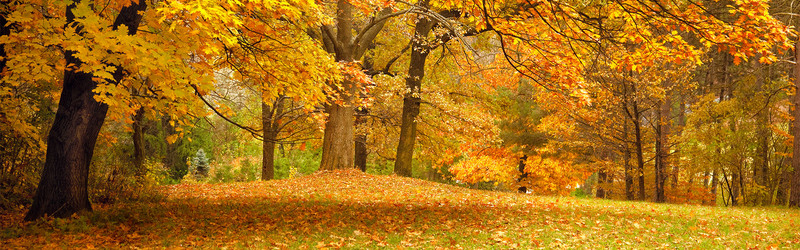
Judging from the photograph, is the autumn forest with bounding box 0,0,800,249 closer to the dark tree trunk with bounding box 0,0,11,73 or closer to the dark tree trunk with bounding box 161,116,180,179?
the dark tree trunk with bounding box 0,0,11,73

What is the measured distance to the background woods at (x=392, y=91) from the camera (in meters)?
6.86

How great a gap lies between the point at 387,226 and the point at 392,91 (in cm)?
1000

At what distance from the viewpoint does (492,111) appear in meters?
24.3

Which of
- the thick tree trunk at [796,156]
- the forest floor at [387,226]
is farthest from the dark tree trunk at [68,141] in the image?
the thick tree trunk at [796,156]

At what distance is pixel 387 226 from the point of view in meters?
7.84

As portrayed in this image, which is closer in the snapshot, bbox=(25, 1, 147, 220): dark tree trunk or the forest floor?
the forest floor

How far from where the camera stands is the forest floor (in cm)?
679

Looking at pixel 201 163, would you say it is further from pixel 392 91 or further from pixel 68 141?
pixel 68 141

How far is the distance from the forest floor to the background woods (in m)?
1.05

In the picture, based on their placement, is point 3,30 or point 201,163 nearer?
point 3,30

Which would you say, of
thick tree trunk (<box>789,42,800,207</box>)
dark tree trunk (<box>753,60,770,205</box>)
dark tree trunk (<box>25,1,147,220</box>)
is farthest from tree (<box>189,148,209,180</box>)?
thick tree trunk (<box>789,42,800,207</box>)

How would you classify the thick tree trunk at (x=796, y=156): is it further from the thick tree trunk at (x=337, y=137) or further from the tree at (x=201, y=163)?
the tree at (x=201, y=163)

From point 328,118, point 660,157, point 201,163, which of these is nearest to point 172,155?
point 201,163

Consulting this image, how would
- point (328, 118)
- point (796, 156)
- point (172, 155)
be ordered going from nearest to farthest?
point (796, 156) → point (328, 118) → point (172, 155)
